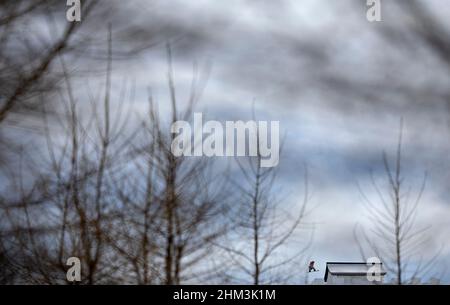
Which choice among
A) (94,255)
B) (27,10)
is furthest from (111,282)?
(27,10)

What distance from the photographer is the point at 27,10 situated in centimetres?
380

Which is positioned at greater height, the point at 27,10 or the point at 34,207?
the point at 27,10

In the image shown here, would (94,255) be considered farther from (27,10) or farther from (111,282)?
(27,10)

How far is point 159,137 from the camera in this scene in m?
3.43

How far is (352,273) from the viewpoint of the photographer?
3148mm

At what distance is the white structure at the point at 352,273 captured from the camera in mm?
3050

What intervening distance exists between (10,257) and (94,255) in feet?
1.82

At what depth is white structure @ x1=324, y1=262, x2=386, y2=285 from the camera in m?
3.05

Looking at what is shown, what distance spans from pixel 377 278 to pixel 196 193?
1.20 meters

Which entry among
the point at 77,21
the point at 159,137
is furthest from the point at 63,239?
the point at 77,21
